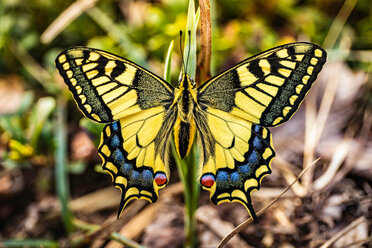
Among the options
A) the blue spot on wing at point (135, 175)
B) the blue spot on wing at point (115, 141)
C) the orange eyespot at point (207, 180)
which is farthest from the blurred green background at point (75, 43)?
the orange eyespot at point (207, 180)

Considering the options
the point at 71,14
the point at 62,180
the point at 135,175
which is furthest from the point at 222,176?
the point at 71,14

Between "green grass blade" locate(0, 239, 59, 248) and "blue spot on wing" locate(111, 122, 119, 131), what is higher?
"blue spot on wing" locate(111, 122, 119, 131)

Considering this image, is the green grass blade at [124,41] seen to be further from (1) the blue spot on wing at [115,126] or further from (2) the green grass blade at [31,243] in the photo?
(2) the green grass blade at [31,243]

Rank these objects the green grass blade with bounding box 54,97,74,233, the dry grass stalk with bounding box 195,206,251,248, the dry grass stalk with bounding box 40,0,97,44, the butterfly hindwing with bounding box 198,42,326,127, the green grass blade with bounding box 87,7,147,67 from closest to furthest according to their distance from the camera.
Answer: the butterfly hindwing with bounding box 198,42,326,127 < the dry grass stalk with bounding box 195,206,251,248 < the green grass blade with bounding box 54,97,74,233 < the green grass blade with bounding box 87,7,147,67 < the dry grass stalk with bounding box 40,0,97,44

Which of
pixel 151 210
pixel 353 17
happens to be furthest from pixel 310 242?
pixel 353 17

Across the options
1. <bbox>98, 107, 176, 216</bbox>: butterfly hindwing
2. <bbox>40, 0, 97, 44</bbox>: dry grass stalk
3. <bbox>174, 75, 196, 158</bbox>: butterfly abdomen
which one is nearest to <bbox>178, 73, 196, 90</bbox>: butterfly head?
<bbox>174, 75, 196, 158</bbox>: butterfly abdomen

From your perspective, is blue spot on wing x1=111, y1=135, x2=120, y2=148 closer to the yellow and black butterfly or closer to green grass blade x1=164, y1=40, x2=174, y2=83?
the yellow and black butterfly

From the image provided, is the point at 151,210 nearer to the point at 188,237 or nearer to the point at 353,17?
the point at 188,237
